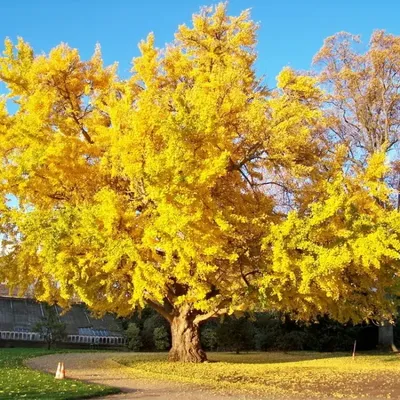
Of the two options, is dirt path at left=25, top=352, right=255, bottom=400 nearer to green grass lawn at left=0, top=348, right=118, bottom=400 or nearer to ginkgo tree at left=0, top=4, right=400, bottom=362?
green grass lawn at left=0, top=348, right=118, bottom=400

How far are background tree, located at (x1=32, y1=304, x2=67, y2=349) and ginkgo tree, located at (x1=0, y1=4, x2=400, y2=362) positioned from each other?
7.88 metres

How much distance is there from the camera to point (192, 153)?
12227 mm

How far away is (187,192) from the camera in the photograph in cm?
1207

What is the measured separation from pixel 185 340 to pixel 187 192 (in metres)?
6.78

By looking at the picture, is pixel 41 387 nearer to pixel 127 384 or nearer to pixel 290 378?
pixel 127 384

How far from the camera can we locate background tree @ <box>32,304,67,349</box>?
23141 mm

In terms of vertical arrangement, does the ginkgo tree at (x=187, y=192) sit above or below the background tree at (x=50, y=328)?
above

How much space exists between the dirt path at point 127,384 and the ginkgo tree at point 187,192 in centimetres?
168

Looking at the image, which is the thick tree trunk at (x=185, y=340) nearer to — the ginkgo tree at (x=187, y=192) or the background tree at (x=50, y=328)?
the ginkgo tree at (x=187, y=192)

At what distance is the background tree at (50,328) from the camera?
23.1 meters

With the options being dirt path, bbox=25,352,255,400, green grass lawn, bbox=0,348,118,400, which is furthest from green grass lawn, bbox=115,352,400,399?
green grass lawn, bbox=0,348,118,400

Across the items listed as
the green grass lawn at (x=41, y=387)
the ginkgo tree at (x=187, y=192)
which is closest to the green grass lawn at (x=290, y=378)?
the ginkgo tree at (x=187, y=192)

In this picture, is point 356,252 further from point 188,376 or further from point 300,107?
point 188,376

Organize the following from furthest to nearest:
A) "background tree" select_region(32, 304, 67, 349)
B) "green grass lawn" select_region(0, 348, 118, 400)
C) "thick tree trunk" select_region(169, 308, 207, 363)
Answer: "background tree" select_region(32, 304, 67, 349) < "thick tree trunk" select_region(169, 308, 207, 363) < "green grass lawn" select_region(0, 348, 118, 400)
